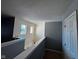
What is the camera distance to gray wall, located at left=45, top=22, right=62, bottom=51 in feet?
19.1

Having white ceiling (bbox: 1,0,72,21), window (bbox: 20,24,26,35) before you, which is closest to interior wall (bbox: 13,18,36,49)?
window (bbox: 20,24,26,35)

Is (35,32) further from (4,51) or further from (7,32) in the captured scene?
(4,51)

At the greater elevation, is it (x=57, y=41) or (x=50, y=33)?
(x=50, y=33)

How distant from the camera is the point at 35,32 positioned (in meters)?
8.86

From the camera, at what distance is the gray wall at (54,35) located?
229 inches

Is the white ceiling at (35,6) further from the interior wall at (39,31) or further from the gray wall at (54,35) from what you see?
the interior wall at (39,31)

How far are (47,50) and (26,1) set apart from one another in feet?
14.1

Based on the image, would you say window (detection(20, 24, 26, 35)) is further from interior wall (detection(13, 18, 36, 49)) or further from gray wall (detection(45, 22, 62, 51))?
gray wall (detection(45, 22, 62, 51))

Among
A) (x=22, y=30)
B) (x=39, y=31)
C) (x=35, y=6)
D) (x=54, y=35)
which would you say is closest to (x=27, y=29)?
(x=22, y=30)

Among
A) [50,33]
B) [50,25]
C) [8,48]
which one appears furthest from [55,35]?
[8,48]

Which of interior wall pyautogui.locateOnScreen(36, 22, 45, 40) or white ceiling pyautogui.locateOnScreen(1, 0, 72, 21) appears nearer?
white ceiling pyautogui.locateOnScreen(1, 0, 72, 21)

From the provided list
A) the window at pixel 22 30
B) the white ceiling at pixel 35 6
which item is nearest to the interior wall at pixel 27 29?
the window at pixel 22 30

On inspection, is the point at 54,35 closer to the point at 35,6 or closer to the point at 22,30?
the point at 22,30

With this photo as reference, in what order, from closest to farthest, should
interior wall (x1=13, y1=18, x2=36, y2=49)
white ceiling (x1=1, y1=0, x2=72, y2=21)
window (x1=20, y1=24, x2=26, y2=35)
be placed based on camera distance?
white ceiling (x1=1, y1=0, x2=72, y2=21)
interior wall (x1=13, y1=18, x2=36, y2=49)
window (x1=20, y1=24, x2=26, y2=35)
